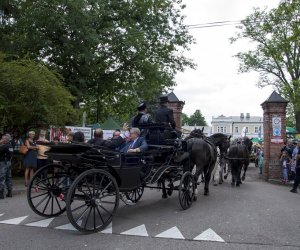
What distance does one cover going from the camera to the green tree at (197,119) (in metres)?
116

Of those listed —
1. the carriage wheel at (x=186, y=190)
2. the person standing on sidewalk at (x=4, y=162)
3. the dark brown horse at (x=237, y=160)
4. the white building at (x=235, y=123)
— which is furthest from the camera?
the white building at (x=235, y=123)

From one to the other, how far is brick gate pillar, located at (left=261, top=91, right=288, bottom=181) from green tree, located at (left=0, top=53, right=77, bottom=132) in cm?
938

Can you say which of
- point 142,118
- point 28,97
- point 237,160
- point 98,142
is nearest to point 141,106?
point 142,118

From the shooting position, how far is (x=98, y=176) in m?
6.67

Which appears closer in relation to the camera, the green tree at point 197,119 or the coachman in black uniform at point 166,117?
the coachman in black uniform at point 166,117

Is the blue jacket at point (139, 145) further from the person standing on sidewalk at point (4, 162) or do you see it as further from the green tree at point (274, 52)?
the green tree at point (274, 52)

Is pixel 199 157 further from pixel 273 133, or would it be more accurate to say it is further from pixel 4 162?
pixel 273 133

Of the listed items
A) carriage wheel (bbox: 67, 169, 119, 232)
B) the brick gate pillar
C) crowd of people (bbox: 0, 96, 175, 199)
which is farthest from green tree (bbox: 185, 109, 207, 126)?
carriage wheel (bbox: 67, 169, 119, 232)

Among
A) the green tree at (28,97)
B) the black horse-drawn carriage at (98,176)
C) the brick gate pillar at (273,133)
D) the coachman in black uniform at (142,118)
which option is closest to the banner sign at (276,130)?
the brick gate pillar at (273,133)

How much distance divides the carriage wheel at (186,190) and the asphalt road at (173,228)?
155 mm

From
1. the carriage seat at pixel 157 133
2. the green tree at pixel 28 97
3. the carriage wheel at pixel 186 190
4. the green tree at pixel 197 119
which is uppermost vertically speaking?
the green tree at pixel 197 119

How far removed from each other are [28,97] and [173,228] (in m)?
7.88

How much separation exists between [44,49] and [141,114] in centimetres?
1337

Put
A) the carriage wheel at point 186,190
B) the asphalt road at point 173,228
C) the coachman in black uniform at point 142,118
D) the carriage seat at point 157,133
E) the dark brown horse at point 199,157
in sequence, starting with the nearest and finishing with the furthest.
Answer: the asphalt road at point 173,228
the carriage wheel at point 186,190
the carriage seat at point 157,133
the coachman in black uniform at point 142,118
the dark brown horse at point 199,157
